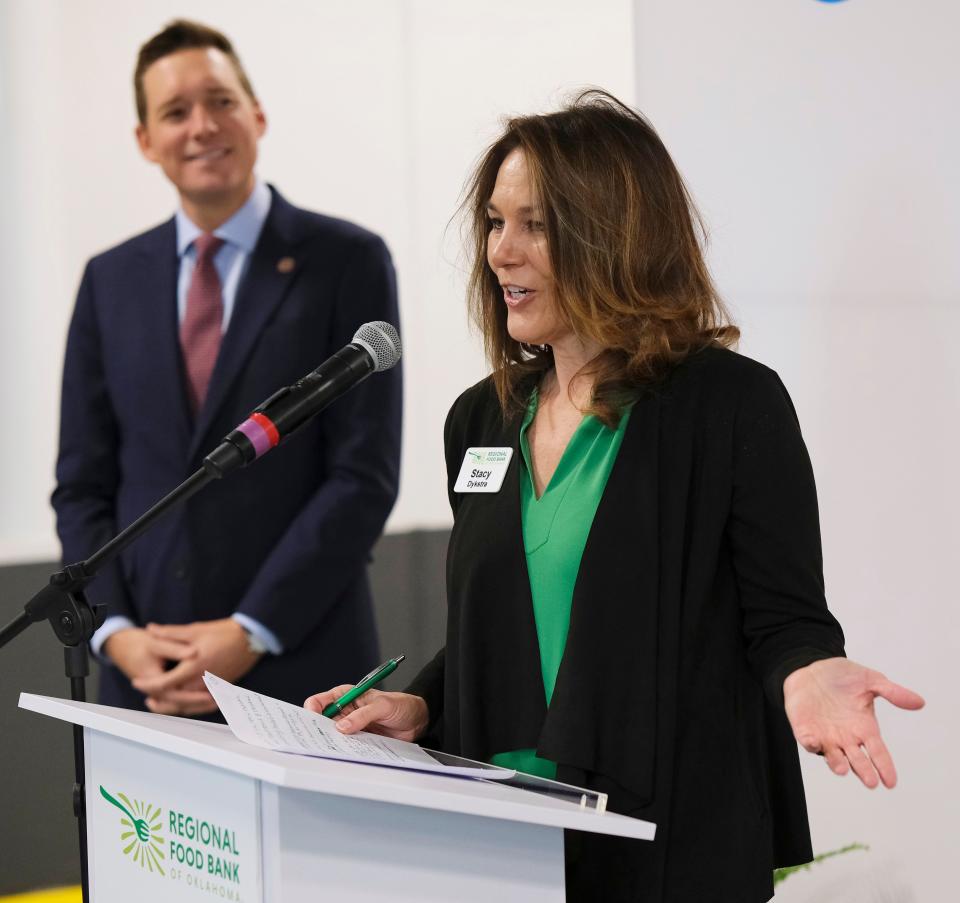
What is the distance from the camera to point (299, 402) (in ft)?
5.07

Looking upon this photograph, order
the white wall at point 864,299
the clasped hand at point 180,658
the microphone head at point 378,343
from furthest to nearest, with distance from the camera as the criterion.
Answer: the clasped hand at point 180,658 < the white wall at point 864,299 < the microphone head at point 378,343

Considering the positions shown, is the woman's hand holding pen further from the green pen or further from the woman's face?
the woman's face

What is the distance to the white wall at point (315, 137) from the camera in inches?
128

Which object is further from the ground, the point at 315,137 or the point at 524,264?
the point at 315,137

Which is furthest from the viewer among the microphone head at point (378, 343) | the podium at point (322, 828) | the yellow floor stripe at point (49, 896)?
the yellow floor stripe at point (49, 896)

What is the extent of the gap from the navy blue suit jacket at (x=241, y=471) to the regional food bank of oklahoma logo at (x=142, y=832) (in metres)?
1.68

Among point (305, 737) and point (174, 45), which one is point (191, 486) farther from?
point (174, 45)

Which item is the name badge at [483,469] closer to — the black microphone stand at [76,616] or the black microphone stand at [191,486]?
the black microphone stand at [191,486]

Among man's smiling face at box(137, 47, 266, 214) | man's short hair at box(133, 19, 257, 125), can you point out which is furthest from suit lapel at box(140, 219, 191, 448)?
man's short hair at box(133, 19, 257, 125)

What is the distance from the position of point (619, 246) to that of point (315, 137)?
1846mm

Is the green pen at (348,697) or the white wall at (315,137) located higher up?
the white wall at (315,137)

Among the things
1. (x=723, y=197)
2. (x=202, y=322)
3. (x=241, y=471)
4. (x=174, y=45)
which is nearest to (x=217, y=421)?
(x=241, y=471)

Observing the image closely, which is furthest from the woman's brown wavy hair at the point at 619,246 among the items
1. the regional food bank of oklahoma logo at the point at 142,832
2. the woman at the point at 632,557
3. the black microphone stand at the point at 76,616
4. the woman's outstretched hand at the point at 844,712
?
the regional food bank of oklahoma logo at the point at 142,832

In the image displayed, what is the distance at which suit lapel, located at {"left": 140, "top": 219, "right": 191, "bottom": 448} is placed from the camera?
3125 millimetres
